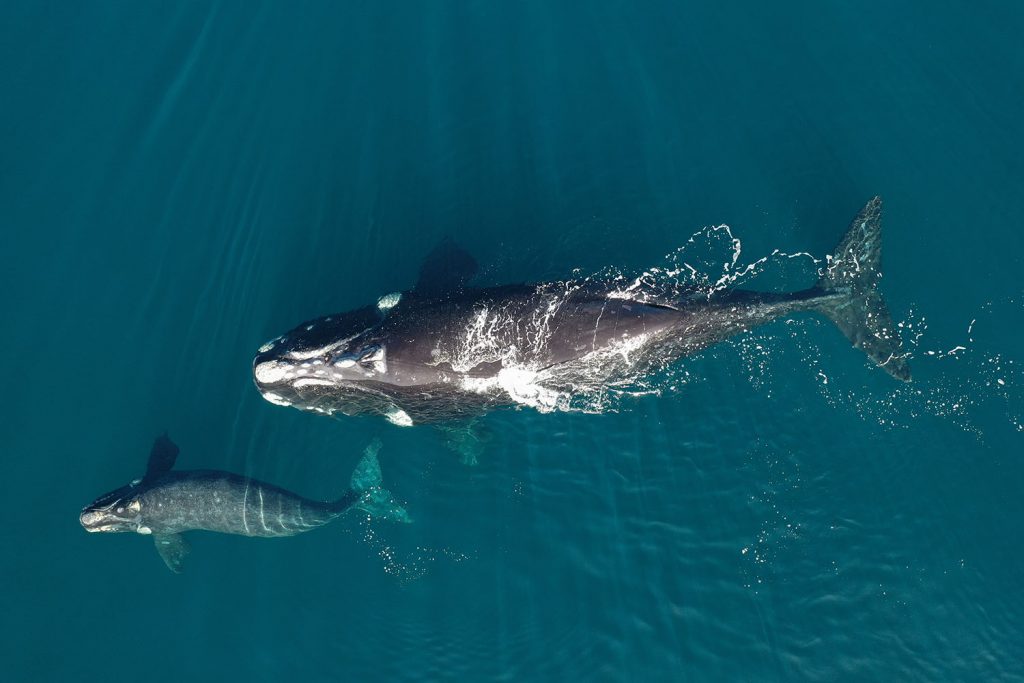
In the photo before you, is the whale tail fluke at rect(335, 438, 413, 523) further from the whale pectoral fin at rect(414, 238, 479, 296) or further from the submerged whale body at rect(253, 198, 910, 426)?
the whale pectoral fin at rect(414, 238, 479, 296)

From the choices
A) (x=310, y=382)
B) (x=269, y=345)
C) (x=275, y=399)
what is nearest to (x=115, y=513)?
(x=275, y=399)

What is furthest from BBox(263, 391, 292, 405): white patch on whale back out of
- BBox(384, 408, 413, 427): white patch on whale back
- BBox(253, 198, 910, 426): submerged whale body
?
BBox(384, 408, 413, 427): white patch on whale back

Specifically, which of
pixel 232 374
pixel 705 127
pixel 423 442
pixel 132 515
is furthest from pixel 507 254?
pixel 132 515

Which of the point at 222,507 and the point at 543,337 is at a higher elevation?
the point at 543,337

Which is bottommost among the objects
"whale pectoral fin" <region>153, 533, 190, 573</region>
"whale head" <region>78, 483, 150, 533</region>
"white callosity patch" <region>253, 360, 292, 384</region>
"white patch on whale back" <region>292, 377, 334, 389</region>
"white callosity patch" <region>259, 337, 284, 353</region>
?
"whale pectoral fin" <region>153, 533, 190, 573</region>

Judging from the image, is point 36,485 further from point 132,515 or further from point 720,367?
point 720,367

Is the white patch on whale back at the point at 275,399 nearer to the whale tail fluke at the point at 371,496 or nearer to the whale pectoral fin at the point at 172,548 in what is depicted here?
the whale tail fluke at the point at 371,496

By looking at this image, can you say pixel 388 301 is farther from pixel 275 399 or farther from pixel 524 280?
pixel 275 399
